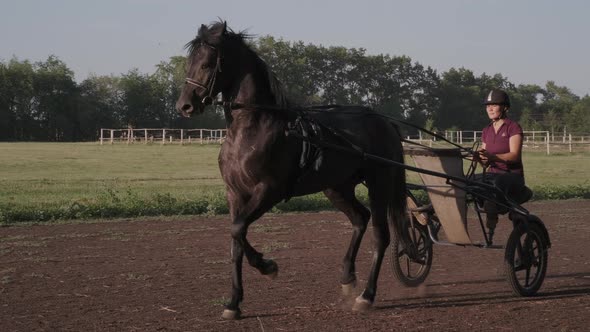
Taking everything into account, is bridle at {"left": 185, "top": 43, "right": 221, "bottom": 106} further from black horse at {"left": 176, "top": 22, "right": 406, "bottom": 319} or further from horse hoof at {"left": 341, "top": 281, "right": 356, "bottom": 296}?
horse hoof at {"left": 341, "top": 281, "right": 356, "bottom": 296}

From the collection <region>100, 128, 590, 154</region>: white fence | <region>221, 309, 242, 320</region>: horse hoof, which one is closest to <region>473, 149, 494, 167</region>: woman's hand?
<region>221, 309, 242, 320</region>: horse hoof

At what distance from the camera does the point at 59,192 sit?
1872 centimetres

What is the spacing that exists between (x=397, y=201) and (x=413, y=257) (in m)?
0.61

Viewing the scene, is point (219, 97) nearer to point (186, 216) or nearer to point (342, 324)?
point (342, 324)

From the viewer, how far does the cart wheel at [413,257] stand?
7207 millimetres

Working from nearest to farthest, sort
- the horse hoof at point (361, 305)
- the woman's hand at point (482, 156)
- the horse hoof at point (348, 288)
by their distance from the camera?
the horse hoof at point (361, 305)
the horse hoof at point (348, 288)
the woman's hand at point (482, 156)

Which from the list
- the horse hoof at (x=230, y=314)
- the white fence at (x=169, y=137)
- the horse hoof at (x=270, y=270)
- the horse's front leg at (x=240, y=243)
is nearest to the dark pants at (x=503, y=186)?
the horse hoof at (x=270, y=270)

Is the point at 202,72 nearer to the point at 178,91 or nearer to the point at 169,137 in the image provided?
the point at 169,137

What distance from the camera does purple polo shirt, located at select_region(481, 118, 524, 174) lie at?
7.05 m

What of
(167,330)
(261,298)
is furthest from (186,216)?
(167,330)

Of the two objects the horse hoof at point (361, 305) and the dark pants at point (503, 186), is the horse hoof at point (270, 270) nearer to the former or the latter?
the horse hoof at point (361, 305)

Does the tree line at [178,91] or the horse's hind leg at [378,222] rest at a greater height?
the tree line at [178,91]

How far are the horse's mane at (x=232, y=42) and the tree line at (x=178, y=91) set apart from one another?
57.6 metres

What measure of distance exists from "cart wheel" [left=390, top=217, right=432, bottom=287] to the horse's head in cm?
256
